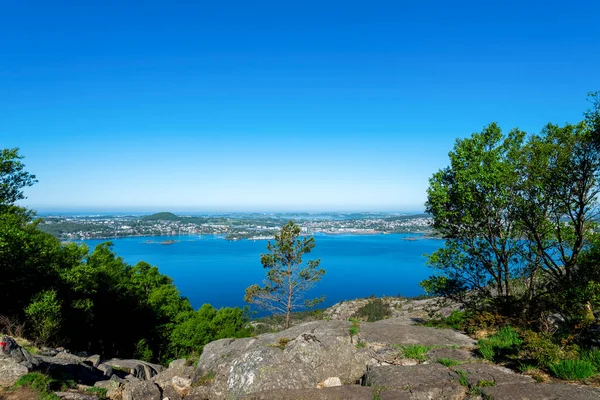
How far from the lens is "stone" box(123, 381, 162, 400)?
864cm

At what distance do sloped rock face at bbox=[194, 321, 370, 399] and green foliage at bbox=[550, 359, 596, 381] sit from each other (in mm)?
3954

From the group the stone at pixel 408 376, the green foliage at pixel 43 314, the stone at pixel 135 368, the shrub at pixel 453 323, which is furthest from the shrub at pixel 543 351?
the green foliage at pixel 43 314

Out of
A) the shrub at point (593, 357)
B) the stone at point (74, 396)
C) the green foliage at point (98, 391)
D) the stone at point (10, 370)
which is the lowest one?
the green foliage at point (98, 391)

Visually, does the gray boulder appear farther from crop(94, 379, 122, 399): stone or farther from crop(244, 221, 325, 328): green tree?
crop(244, 221, 325, 328): green tree

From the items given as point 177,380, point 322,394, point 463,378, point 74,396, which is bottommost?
point 177,380

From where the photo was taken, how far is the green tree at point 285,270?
24844mm

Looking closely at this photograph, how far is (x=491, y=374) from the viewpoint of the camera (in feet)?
21.9

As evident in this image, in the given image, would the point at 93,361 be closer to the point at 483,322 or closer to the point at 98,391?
the point at 98,391

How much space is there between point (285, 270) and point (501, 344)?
18593 mm

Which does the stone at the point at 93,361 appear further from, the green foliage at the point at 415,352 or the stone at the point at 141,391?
the green foliage at the point at 415,352

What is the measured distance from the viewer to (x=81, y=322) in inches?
870

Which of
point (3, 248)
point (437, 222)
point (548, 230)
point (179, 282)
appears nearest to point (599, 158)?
point (548, 230)

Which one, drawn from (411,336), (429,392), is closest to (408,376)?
(429,392)

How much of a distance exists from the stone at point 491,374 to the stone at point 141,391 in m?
7.57
